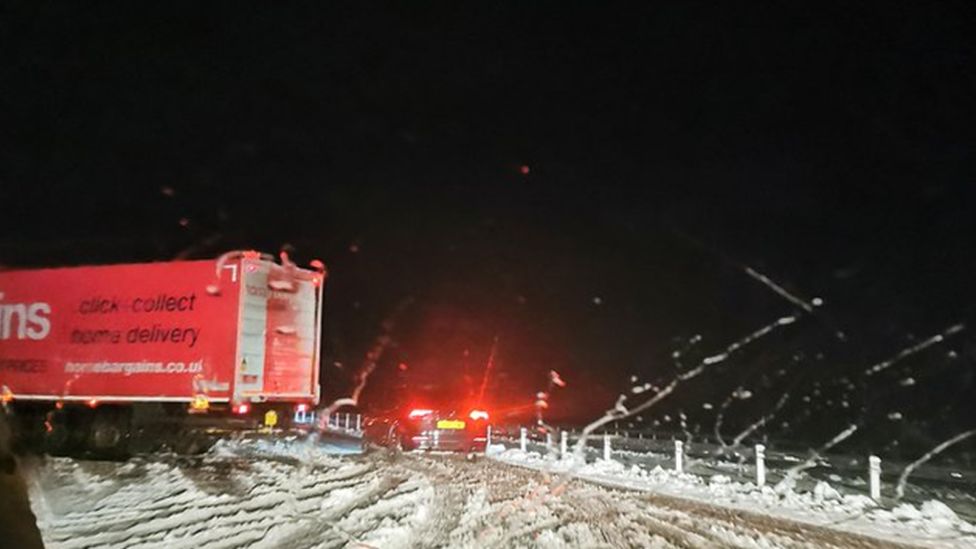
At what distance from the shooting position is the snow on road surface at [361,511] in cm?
1103

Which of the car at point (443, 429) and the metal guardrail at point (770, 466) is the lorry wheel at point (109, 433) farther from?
the metal guardrail at point (770, 466)

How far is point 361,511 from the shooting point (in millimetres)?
12977

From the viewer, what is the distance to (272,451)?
85.7ft

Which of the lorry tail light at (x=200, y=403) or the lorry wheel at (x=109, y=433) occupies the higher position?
the lorry tail light at (x=200, y=403)

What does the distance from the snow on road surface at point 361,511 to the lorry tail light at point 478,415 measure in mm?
3689

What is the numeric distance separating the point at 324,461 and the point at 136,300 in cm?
543

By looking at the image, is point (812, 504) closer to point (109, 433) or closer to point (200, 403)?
point (200, 403)

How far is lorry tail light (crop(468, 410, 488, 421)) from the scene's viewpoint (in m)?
23.6

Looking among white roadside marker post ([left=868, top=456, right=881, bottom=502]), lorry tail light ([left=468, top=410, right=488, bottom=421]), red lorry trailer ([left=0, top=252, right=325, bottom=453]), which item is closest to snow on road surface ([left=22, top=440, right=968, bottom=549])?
red lorry trailer ([left=0, top=252, right=325, bottom=453])

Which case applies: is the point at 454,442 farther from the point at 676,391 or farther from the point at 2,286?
the point at 676,391

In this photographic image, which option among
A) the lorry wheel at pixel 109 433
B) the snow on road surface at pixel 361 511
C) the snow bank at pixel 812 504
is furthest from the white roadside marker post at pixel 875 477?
the lorry wheel at pixel 109 433

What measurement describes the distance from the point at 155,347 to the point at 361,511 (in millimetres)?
9888

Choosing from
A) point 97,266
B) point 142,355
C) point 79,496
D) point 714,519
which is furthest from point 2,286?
point 714,519

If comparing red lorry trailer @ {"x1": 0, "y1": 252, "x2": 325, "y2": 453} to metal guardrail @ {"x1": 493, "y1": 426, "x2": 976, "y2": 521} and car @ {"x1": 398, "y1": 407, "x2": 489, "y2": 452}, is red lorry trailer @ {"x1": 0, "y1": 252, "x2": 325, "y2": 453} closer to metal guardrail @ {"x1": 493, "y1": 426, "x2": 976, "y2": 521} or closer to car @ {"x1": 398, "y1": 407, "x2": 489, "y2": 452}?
car @ {"x1": 398, "y1": 407, "x2": 489, "y2": 452}
